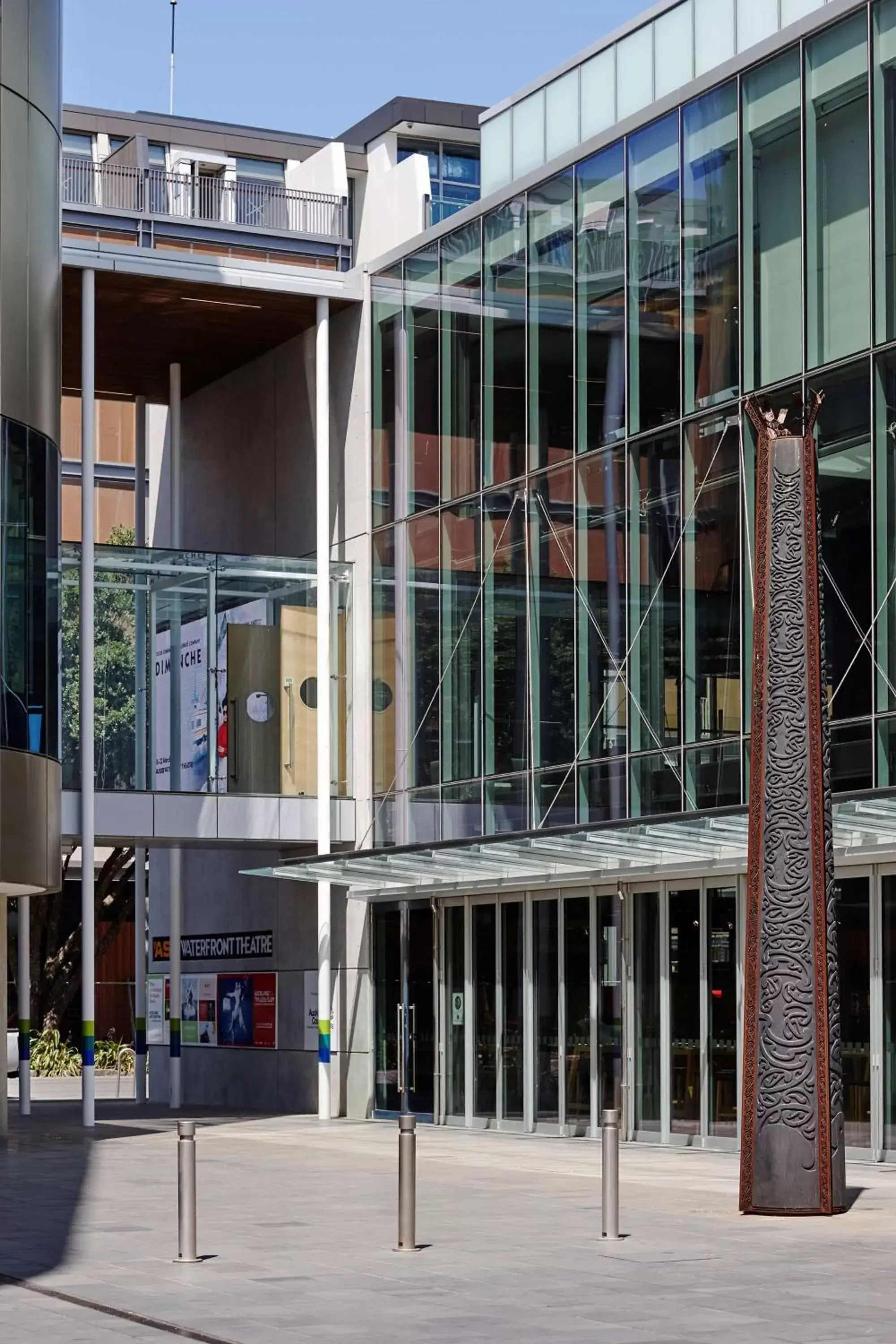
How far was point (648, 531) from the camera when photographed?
2483 centimetres

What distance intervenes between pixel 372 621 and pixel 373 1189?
13935 mm

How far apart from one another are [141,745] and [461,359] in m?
6.89

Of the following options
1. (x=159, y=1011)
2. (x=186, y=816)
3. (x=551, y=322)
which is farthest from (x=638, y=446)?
(x=159, y=1011)

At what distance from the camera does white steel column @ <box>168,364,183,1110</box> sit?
30.5 meters

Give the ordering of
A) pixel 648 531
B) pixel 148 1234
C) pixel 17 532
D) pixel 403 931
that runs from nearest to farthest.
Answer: pixel 148 1234
pixel 17 532
pixel 648 531
pixel 403 931

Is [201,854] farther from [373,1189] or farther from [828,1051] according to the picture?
[828,1051]

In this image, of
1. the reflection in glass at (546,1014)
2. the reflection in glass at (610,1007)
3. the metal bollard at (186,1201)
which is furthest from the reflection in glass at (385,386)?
the metal bollard at (186,1201)

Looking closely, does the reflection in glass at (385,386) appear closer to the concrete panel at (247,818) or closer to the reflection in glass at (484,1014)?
the concrete panel at (247,818)

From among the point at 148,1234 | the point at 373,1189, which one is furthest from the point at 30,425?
the point at 148,1234

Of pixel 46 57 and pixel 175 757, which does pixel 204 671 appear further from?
pixel 46 57

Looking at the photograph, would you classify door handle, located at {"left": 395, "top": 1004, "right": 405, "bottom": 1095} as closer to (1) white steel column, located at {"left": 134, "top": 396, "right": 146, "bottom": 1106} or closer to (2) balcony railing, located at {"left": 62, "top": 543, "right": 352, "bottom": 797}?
(2) balcony railing, located at {"left": 62, "top": 543, "right": 352, "bottom": 797}

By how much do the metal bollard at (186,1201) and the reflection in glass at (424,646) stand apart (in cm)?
1622

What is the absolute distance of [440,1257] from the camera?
13.3 meters

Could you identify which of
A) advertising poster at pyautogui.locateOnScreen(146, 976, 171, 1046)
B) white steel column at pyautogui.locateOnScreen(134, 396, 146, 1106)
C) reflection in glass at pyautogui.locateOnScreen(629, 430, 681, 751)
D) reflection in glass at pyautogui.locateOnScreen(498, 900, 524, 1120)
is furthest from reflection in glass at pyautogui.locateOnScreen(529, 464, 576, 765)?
advertising poster at pyautogui.locateOnScreen(146, 976, 171, 1046)
